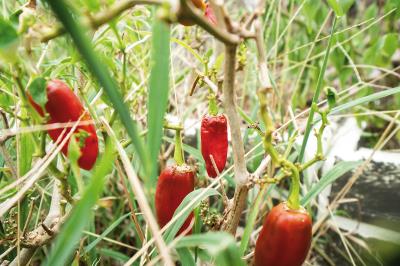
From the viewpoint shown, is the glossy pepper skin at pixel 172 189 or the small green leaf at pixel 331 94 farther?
the glossy pepper skin at pixel 172 189

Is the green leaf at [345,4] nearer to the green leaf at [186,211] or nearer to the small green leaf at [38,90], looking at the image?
the green leaf at [186,211]

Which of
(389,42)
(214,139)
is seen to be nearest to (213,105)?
(214,139)

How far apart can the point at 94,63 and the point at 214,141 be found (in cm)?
29

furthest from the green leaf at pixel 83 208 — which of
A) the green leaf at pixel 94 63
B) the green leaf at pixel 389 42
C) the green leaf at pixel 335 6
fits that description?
the green leaf at pixel 389 42

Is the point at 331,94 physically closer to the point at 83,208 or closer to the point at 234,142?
the point at 234,142

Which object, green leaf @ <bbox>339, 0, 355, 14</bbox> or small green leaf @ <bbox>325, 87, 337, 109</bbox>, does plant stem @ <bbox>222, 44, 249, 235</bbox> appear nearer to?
small green leaf @ <bbox>325, 87, 337, 109</bbox>

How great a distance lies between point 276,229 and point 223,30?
220 mm

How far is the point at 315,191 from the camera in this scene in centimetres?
53

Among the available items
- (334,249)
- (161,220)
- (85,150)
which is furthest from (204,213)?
(334,249)

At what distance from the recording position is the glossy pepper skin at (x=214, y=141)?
1.69ft

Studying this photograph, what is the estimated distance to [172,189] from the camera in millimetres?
525

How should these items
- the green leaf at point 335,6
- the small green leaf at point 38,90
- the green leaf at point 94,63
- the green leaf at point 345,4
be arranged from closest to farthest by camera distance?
the green leaf at point 94,63
the small green leaf at point 38,90
the green leaf at point 335,6
the green leaf at point 345,4

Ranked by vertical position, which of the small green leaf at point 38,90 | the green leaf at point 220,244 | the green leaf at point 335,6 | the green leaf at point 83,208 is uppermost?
the green leaf at point 335,6

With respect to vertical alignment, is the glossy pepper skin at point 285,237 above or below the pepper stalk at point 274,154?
below
